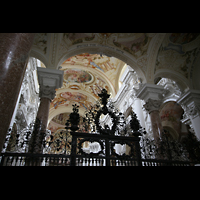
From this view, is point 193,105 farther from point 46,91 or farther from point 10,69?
point 10,69

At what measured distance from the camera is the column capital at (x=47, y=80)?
19.9 ft

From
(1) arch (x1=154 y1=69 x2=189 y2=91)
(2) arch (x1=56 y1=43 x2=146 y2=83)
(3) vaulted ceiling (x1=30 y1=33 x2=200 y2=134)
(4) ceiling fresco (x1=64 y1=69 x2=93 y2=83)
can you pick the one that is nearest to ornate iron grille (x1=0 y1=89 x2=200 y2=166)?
(3) vaulted ceiling (x1=30 y1=33 x2=200 y2=134)

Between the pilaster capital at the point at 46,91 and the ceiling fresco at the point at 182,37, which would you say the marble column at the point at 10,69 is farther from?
the ceiling fresco at the point at 182,37

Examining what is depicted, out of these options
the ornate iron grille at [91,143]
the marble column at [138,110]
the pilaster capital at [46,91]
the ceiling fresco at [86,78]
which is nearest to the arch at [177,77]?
the marble column at [138,110]

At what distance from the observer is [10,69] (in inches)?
93.9

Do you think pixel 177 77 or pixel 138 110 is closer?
pixel 177 77

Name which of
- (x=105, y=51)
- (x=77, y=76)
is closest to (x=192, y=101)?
(x=105, y=51)

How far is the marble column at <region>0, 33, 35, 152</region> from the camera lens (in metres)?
2.17

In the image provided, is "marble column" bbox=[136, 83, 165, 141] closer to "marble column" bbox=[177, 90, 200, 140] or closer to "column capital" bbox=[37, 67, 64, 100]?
"marble column" bbox=[177, 90, 200, 140]

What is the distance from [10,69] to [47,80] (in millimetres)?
3789

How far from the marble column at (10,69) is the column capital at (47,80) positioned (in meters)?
3.34
